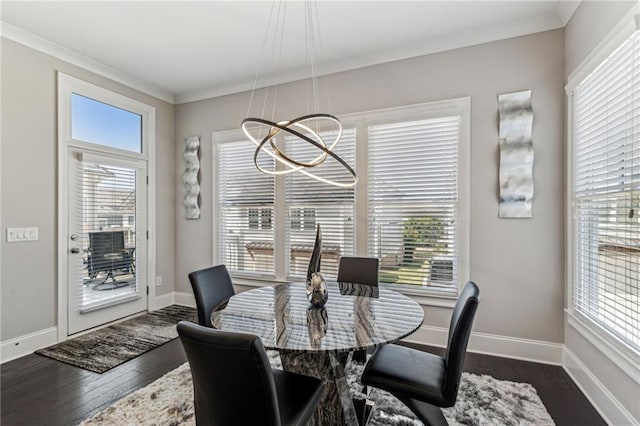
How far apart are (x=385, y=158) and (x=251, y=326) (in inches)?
92.2

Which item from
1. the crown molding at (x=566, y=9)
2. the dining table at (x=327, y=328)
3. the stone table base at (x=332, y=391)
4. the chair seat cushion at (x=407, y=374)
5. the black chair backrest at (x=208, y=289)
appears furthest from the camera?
the crown molding at (x=566, y=9)

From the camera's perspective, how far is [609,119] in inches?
80.9

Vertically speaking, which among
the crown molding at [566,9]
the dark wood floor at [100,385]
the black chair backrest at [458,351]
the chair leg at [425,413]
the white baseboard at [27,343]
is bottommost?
the dark wood floor at [100,385]

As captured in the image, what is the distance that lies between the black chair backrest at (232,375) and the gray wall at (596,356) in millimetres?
2049

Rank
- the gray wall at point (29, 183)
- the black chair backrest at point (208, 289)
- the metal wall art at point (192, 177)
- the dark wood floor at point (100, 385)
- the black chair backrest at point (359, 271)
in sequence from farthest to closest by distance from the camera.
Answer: the metal wall art at point (192, 177) → the gray wall at point (29, 183) → the black chair backrest at point (359, 271) → the black chair backrest at point (208, 289) → the dark wood floor at point (100, 385)

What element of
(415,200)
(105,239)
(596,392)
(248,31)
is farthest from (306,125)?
(596,392)

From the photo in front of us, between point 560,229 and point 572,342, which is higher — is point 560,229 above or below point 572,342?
above

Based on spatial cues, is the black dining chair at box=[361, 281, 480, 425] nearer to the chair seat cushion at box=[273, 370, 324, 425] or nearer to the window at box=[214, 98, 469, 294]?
the chair seat cushion at box=[273, 370, 324, 425]

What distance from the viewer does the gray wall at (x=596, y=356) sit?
72.3 inches

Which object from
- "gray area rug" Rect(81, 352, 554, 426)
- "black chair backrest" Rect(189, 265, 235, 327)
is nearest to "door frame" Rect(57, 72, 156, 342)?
"gray area rug" Rect(81, 352, 554, 426)

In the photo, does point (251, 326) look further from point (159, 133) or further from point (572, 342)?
point (159, 133)

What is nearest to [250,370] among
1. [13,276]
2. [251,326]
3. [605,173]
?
[251,326]

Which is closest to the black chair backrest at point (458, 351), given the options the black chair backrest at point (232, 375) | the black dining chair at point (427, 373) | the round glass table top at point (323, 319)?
the black dining chair at point (427, 373)

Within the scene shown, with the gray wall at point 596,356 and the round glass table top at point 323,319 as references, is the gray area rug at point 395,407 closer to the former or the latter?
the gray wall at point 596,356
